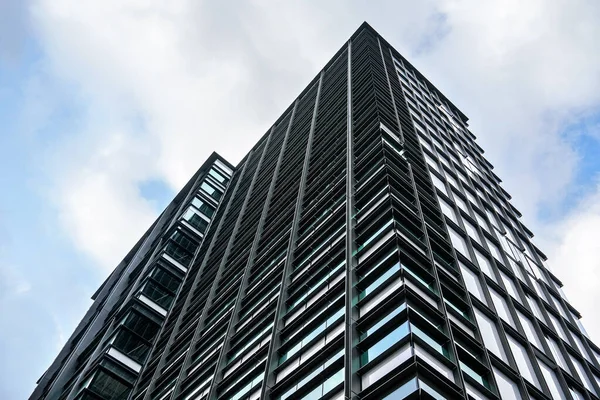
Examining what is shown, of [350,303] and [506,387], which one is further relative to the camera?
[350,303]

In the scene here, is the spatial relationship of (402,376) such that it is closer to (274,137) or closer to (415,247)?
(415,247)

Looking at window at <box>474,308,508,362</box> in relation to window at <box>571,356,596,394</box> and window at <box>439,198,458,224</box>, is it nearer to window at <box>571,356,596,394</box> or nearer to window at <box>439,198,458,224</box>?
window at <box>571,356,596,394</box>

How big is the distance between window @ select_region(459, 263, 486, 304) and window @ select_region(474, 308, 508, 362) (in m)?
1.50

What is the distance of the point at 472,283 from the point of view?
2962 centimetres

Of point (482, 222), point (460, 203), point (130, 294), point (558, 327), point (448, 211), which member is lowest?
point (558, 327)

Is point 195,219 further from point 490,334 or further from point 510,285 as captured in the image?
point 490,334

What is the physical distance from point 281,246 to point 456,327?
52.6ft

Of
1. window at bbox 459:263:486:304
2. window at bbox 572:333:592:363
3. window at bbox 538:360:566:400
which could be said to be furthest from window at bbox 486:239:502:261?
window at bbox 538:360:566:400

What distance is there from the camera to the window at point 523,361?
86.4 feet

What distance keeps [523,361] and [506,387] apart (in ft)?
13.3

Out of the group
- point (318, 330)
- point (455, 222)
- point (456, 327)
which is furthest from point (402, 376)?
point (455, 222)

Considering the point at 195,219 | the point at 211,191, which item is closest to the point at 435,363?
the point at 195,219

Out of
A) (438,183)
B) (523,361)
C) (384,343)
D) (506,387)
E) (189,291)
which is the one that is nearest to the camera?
(384,343)

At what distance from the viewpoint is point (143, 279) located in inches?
2169
